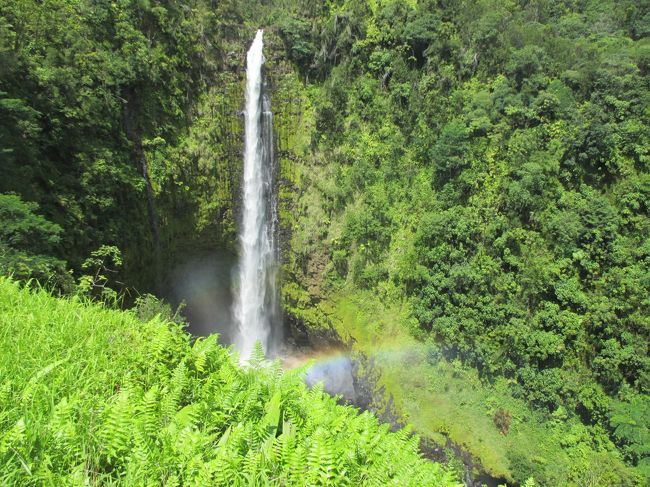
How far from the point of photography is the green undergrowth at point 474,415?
13.7 m

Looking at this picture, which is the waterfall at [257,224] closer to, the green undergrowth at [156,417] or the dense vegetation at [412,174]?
the dense vegetation at [412,174]

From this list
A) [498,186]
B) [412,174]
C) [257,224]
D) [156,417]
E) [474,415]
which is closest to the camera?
[156,417]

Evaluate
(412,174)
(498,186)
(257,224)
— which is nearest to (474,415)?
(498,186)

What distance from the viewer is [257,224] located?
2127 cm

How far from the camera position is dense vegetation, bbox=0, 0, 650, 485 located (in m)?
13.9

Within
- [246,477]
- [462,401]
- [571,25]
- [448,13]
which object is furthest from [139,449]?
[571,25]

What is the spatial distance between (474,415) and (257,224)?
13.7 meters

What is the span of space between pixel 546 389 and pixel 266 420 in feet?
51.5

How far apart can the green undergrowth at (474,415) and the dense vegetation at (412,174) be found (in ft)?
0.29

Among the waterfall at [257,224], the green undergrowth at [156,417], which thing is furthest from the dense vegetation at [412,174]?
the green undergrowth at [156,417]

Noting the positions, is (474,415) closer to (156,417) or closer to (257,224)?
(257,224)

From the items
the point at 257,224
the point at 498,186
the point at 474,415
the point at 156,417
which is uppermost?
the point at 498,186

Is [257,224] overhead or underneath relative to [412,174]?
underneath

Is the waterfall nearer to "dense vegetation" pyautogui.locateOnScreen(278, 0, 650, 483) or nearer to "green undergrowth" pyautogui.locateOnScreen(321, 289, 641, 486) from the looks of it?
"dense vegetation" pyautogui.locateOnScreen(278, 0, 650, 483)
